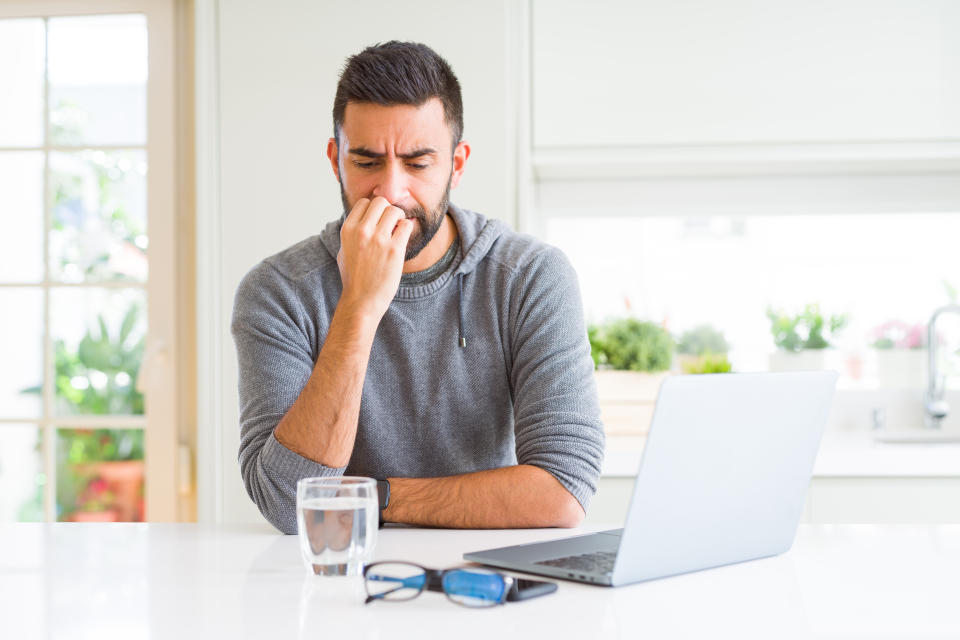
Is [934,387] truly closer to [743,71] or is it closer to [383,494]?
[743,71]

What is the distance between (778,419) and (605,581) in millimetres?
279

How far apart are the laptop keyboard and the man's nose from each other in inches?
29.6

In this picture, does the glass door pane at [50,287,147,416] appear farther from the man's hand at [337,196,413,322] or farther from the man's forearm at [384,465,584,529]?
the man's forearm at [384,465,584,529]

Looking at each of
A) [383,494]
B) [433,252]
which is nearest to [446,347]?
[433,252]

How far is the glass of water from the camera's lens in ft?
3.21

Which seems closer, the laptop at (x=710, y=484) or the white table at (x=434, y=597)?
the white table at (x=434, y=597)

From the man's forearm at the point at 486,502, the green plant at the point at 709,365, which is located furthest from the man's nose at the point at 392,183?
the green plant at the point at 709,365

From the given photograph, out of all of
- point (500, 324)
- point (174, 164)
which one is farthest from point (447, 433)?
point (174, 164)

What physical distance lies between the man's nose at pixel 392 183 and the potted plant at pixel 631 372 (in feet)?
3.95

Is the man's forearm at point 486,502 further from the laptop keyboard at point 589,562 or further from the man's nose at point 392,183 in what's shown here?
the man's nose at point 392,183

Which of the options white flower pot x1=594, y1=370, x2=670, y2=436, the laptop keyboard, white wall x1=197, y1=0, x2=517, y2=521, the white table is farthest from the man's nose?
white flower pot x1=594, y1=370, x2=670, y2=436

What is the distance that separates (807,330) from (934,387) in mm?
409

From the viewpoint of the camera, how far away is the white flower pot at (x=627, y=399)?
2.61 metres

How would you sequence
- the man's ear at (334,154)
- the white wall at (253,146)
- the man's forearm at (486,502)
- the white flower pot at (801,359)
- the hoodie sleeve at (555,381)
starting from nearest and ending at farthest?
the man's forearm at (486,502)
the hoodie sleeve at (555,381)
the man's ear at (334,154)
the white wall at (253,146)
the white flower pot at (801,359)
